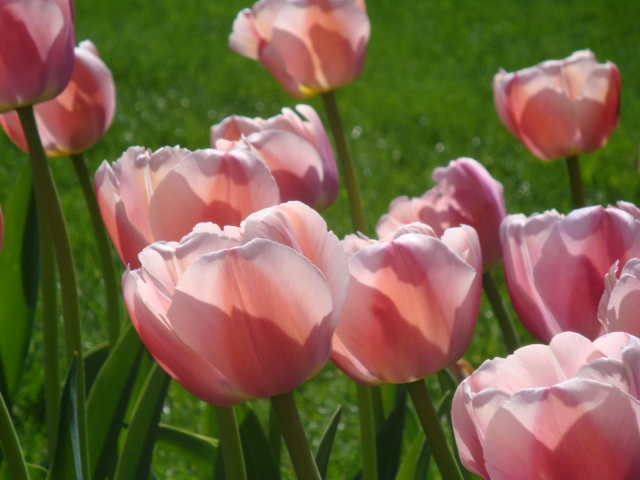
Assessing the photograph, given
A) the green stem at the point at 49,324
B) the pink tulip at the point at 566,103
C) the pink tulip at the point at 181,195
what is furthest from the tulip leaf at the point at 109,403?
the pink tulip at the point at 566,103

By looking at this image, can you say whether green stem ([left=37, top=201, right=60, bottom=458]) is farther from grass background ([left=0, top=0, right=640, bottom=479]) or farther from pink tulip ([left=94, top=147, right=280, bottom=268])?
grass background ([left=0, top=0, right=640, bottom=479])

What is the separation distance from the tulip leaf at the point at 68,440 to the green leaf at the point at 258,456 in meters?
0.18

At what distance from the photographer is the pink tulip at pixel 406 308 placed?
0.54 m

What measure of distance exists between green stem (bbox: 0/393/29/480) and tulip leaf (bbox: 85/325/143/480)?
0.75ft

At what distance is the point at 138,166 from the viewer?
0.63m

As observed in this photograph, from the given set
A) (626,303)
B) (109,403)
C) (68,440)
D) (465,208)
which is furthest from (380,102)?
(626,303)

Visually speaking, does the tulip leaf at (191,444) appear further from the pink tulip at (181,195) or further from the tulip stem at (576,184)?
the tulip stem at (576,184)

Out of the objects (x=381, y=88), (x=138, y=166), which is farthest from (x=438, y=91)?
(x=138, y=166)

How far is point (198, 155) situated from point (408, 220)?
37 cm

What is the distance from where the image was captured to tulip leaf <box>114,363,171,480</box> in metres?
0.76

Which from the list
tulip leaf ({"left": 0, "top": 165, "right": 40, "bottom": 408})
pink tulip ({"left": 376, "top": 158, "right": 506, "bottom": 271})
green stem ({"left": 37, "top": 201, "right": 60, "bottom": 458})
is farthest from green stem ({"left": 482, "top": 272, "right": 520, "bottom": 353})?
tulip leaf ({"left": 0, "top": 165, "right": 40, "bottom": 408})

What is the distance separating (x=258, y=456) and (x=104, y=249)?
341 millimetres

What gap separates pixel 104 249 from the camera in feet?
3.31

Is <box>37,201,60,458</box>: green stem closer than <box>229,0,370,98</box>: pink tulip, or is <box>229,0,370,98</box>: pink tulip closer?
<box>37,201,60,458</box>: green stem
